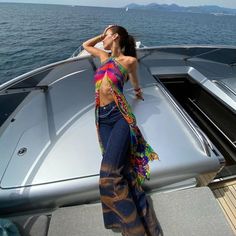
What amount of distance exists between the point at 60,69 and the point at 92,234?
2.07 m

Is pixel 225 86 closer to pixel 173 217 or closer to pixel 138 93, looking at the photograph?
pixel 138 93

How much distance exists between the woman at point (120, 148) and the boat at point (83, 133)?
3.7 inches

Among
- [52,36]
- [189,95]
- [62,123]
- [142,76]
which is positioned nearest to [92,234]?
[62,123]

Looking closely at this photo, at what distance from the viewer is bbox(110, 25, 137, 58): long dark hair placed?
236 centimetres

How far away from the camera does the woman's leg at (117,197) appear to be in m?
1.57

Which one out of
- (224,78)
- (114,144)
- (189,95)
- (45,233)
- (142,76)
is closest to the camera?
(45,233)

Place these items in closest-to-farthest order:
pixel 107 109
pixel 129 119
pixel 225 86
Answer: pixel 129 119 < pixel 107 109 < pixel 225 86

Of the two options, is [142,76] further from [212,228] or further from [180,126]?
[212,228]

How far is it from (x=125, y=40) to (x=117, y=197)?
1.56 m

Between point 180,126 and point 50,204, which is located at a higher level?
point 180,126

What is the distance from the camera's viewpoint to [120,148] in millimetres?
1819

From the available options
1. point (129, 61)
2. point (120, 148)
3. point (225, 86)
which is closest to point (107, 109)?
point (120, 148)

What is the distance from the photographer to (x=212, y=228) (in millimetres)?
1663

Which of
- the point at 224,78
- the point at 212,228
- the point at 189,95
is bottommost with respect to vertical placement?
the point at 212,228
